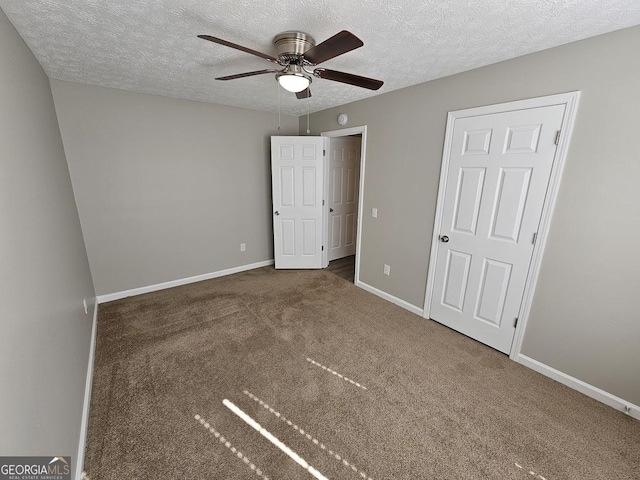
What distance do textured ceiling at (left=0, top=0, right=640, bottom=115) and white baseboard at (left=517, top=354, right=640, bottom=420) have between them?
2.32 meters

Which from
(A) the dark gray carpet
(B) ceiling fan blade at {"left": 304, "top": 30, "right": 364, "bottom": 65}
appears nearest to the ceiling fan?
(B) ceiling fan blade at {"left": 304, "top": 30, "right": 364, "bottom": 65}

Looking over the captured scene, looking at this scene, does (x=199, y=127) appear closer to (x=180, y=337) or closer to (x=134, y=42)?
(x=134, y=42)

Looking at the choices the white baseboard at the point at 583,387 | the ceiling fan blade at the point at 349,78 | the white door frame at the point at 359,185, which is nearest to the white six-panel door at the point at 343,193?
the white door frame at the point at 359,185

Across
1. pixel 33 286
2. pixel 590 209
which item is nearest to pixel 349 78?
pixel 590 209

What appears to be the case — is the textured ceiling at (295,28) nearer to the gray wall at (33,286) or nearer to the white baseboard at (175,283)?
the gray wall at (33,286)

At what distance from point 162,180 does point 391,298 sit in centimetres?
316

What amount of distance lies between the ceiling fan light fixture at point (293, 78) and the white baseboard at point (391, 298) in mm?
2466

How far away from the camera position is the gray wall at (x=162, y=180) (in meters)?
2.85

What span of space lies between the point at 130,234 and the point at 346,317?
2727 mm

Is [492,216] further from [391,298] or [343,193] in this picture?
[343,193]

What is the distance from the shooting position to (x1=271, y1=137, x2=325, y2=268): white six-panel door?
3920mm

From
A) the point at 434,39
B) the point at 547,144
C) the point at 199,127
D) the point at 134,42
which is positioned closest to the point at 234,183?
the point at 199,127

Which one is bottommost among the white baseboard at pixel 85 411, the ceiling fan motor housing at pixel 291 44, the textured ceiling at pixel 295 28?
the white baseboard at pixel 85 411

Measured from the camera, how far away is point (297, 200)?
13.4 ft
